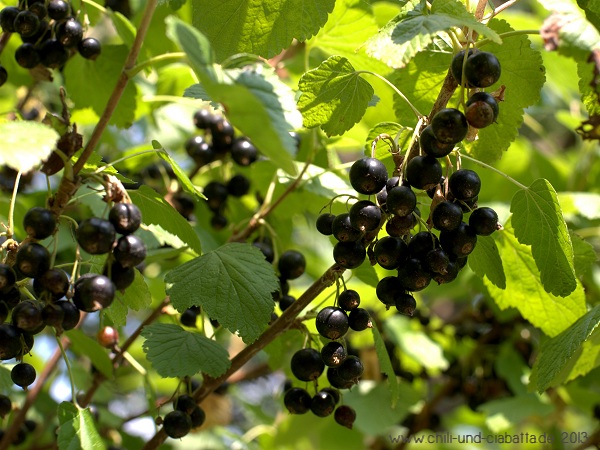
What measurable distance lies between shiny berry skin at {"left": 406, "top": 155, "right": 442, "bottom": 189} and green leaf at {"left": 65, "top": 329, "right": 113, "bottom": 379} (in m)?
1.02

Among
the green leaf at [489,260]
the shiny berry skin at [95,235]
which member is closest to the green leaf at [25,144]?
the shiny berry skin at [95,235]

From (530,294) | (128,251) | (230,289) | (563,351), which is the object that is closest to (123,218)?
(128,251)

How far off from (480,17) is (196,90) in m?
0.67

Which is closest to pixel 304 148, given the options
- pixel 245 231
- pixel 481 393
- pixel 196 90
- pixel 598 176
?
pixel 245 231

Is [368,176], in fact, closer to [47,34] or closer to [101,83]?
[47,34]

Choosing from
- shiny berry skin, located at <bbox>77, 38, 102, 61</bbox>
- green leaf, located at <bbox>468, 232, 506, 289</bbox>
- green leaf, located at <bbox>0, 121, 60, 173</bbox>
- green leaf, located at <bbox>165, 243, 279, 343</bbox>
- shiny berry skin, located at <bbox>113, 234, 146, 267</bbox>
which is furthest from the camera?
shiny berry skin, located at <bbox>77, 38, 102, 61</bbox>

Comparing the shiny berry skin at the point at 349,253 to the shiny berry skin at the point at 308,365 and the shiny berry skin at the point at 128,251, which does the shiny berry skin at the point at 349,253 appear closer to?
the shiny berry skin at the point at 308,365

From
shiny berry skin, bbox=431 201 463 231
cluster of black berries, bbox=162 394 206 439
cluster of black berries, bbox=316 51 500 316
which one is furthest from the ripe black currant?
cluster of black berries, bbox=162 394 206 439

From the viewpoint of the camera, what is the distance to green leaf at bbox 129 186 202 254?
5.30 ft

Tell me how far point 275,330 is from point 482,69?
76 centimetres

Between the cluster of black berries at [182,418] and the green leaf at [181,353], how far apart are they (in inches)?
6.8

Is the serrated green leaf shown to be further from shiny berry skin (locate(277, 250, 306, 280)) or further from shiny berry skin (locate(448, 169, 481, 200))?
shiny berry skin (locate(277, 250, 306, 280))

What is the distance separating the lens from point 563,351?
5.26 ft

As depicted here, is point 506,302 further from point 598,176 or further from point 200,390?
point 598,176
